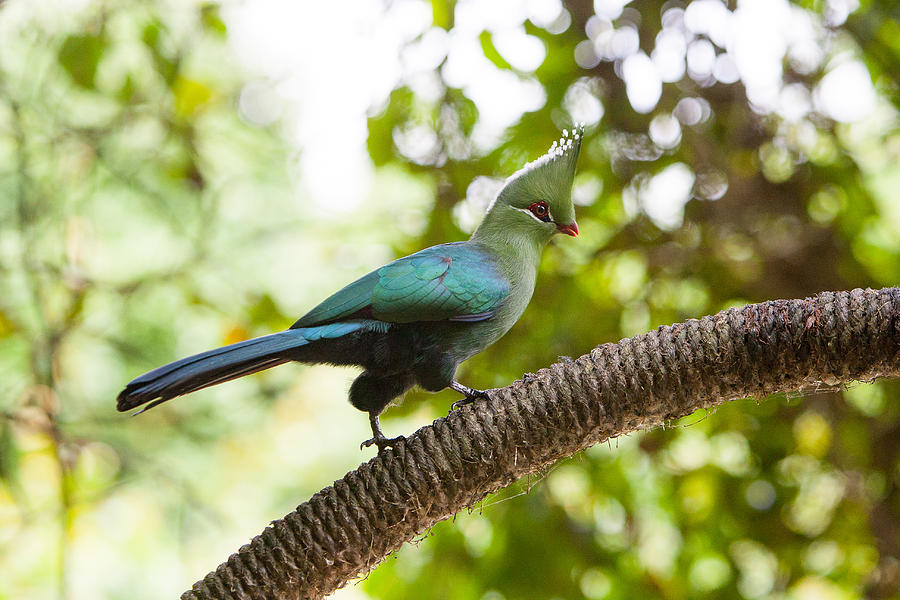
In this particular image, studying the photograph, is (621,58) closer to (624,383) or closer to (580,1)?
(580,1)

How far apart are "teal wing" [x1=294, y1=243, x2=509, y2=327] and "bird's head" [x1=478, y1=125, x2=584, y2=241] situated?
0.26 m

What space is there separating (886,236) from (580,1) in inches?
52.0

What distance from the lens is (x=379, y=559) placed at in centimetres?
144

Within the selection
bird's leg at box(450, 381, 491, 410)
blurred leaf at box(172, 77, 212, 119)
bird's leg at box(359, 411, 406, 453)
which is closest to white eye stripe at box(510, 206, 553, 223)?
bird's leg at box(450, 381, 491, 410)

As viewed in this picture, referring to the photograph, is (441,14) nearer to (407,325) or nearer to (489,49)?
(489,49)

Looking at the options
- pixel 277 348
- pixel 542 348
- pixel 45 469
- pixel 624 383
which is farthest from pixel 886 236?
pixel 45 469

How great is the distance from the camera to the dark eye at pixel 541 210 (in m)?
2.01

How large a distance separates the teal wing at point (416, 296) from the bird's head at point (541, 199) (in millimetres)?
263

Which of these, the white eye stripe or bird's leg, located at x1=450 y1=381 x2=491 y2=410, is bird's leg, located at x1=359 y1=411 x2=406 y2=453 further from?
the white eye stripe

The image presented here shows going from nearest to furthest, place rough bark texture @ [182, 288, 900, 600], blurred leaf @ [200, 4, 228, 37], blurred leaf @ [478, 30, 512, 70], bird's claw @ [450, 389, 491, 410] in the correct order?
rough bark texture @ [182, 288, 900, 600] → bird's claw @ [450, 389, 491, 410] → blurred leaf @ [478, 30, 512, 70] → blurred leaf @ [200, 4, 228, 37]

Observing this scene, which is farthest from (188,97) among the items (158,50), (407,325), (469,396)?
(469,396)

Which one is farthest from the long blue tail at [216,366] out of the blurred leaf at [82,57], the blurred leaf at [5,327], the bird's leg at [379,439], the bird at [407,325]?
the blurred leaf at [5,327]

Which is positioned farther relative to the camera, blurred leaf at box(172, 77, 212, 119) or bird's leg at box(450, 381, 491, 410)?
blurred leaf at box(172, 77, 212, 119)

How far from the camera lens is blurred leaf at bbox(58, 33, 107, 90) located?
2811mm
